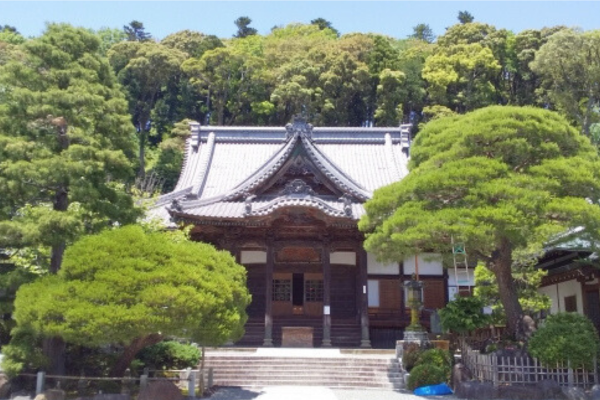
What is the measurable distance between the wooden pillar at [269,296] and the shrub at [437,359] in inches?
262

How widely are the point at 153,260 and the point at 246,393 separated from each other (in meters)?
4.85

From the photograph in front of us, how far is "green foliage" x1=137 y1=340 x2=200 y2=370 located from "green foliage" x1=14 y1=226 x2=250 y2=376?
2.97 metres

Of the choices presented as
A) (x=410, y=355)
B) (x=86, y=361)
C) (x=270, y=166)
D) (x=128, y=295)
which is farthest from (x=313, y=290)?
(x=128, y=295)

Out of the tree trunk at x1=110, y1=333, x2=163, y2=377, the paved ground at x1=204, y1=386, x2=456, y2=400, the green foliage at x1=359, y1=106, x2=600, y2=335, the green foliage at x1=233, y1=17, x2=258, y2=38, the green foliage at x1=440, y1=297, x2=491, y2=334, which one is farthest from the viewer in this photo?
the green foliage at x1=233, y1=17, x2=258, y2=38

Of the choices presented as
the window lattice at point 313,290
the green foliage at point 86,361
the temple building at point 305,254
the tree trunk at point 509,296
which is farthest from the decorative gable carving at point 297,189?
the green foliage at point 86,361

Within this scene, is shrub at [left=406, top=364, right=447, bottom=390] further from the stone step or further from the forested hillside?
the forested hillside

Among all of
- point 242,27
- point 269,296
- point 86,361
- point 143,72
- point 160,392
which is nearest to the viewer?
point 160,392

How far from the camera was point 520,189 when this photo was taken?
41.1 ft

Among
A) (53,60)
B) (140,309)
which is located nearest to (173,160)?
(53,60)

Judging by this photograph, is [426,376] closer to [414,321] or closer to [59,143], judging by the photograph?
[414,321]

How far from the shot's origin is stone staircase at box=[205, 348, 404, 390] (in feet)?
53.1

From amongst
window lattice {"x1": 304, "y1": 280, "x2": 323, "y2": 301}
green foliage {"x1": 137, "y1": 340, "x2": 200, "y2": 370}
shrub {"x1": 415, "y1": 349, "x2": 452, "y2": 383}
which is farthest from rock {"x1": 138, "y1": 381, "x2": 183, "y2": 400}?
window lattice {"x1": 304, "y1": 280, "x2": 323, "y2": 301}

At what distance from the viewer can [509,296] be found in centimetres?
1440

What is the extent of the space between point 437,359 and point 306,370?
393 centimetres
